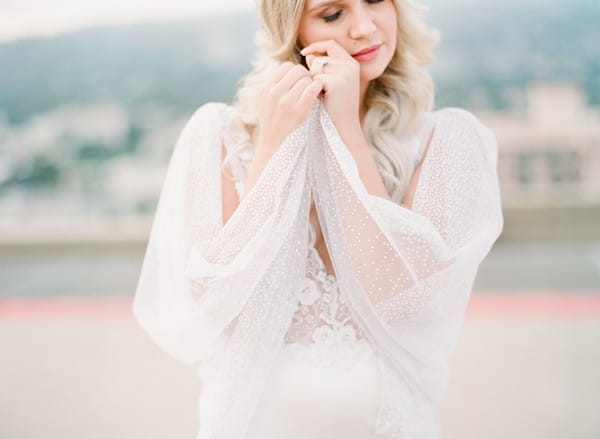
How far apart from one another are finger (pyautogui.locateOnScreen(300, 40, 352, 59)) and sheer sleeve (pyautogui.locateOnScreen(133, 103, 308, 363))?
0.52 feet

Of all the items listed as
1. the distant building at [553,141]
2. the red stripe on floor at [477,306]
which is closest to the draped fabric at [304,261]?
the red stripe on floor at [477,306]

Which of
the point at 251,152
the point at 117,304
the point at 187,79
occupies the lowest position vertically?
the point at 117,304

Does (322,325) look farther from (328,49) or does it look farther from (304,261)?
(328,49)

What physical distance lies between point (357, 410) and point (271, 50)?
27.2 inches

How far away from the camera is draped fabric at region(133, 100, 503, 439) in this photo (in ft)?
3.59

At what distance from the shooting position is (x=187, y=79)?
13.2ft

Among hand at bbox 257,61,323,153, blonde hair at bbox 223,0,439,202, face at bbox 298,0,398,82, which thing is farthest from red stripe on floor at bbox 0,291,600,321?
hand at bbox 257,61,323,153

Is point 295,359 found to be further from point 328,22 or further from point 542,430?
point 542,430

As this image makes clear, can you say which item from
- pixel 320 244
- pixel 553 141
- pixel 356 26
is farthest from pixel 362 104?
pixel 553 141

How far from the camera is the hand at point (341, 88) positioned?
1.11 meters

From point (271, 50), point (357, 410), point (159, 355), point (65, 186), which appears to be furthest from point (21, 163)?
point (357, 410)

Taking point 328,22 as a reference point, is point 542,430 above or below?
below

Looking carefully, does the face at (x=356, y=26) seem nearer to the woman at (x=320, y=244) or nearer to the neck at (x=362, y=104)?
the woman at (x=320, y=244)

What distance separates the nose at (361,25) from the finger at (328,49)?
4 cm
